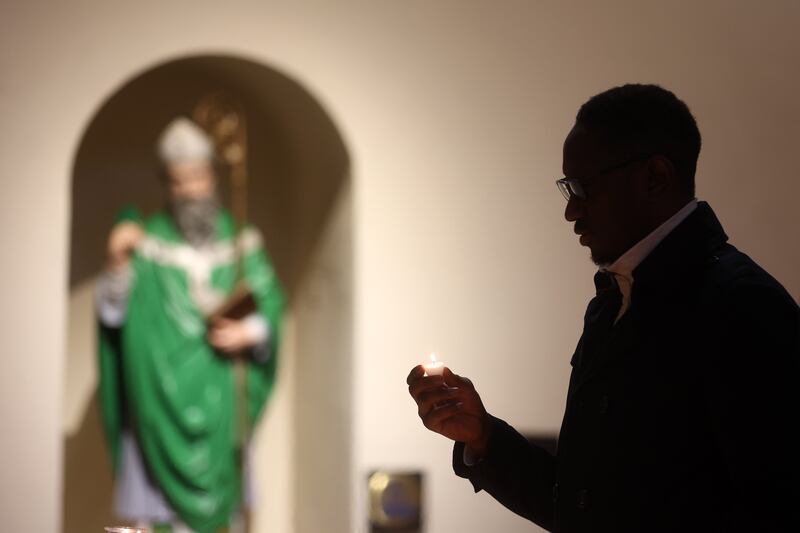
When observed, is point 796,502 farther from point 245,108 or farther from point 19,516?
point 245,108

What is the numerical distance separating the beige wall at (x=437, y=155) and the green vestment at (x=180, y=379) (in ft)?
1.10

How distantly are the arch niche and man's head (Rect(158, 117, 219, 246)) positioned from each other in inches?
10.1

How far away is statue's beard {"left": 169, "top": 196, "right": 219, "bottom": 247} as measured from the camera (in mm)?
3863

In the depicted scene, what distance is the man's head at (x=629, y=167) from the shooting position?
5.81 ft

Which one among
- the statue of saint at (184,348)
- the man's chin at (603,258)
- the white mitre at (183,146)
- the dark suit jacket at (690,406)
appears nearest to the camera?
the dark suit jacket at (690,406)

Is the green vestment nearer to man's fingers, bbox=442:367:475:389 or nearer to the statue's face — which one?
the statue's face

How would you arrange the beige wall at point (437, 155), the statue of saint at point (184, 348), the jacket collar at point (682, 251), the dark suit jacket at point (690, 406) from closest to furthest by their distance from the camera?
the dark suit jacket at point (690, 406)
the jacket collar at point (682, 251)
the beige wall at point (437, 155)
the statue of saint at point (184, 348)

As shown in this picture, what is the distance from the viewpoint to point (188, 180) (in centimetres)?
385

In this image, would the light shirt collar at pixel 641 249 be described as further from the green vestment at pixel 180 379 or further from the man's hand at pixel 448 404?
the green vestment at pixel 180 379

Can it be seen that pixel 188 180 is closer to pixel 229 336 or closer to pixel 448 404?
pixel 229 336

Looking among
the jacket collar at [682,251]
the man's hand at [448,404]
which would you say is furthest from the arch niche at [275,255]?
the jacket collar at [682,251]

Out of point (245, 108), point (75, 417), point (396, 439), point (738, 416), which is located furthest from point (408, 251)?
point (738, 416)

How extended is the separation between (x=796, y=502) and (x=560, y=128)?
8.76 ft

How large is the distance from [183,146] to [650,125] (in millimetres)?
2340
